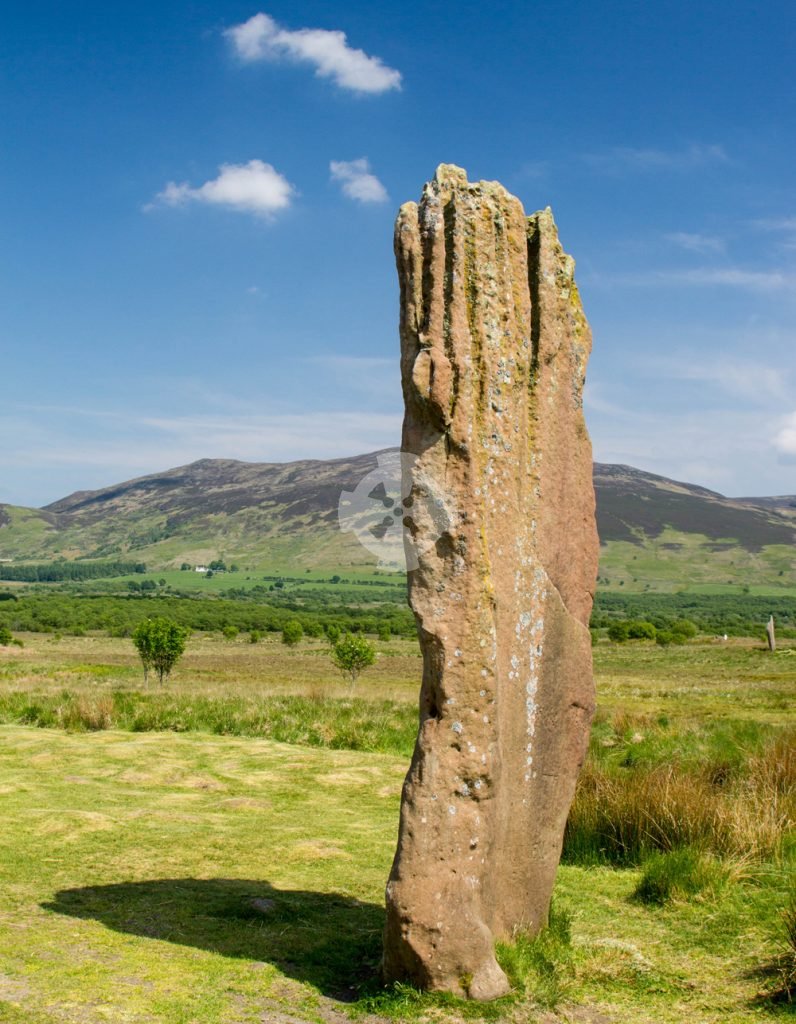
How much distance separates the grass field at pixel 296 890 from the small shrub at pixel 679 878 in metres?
0.02

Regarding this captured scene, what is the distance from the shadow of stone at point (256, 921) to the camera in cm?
618

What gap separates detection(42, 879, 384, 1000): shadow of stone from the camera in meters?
6.18

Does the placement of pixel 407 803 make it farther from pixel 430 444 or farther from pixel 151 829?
pixel 151 829

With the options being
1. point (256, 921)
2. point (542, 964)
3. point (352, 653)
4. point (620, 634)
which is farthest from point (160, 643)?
point (620, 634)

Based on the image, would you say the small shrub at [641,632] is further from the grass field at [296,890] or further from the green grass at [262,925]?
the green grass at [262,925]

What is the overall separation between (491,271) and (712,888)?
5.28 meters

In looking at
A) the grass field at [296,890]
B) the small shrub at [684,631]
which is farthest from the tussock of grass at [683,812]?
the small shrub at [684,631]

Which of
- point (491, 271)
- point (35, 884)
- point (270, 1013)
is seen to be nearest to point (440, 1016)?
point (270, 1013)

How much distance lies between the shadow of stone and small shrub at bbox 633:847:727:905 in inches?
90.3

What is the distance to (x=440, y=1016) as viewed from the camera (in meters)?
5.38

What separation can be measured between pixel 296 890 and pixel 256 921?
0.97 meters

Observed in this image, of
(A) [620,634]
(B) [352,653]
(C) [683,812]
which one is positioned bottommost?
(A) [620,634]

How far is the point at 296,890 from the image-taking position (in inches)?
310

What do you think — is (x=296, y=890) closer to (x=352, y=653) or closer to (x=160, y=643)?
(x=160, y=643)
